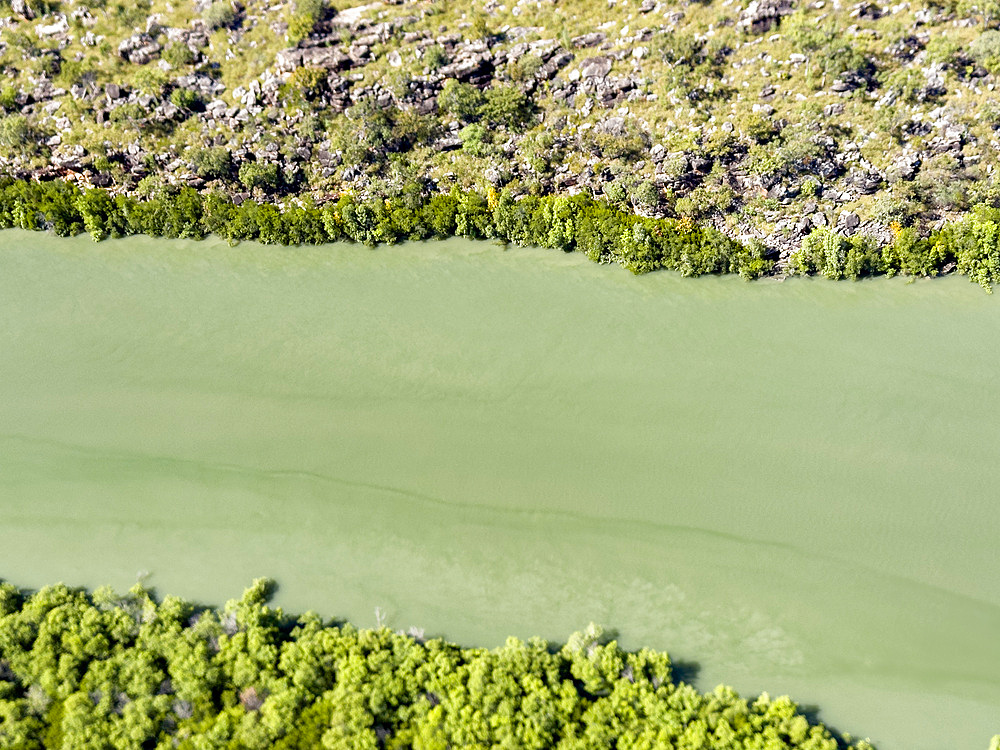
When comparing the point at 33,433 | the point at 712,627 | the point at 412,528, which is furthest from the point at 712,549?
the point at 33,433

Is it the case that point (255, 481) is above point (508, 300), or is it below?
below

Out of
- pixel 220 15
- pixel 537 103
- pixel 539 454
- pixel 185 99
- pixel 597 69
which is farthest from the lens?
pixel 220 15

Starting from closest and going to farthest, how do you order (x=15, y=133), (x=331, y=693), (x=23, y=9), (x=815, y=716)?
(x=331, y=693) → (x=815, y=716) → (x=15, y=133) → (x=23, y=9)

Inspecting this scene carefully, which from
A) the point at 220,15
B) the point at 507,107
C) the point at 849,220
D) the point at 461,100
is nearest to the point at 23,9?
the point at 220,15

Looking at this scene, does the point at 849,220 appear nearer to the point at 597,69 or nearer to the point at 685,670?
the point at 597,69

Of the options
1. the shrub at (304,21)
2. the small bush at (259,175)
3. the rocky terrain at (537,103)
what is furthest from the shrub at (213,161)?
the shrub at (304,21)

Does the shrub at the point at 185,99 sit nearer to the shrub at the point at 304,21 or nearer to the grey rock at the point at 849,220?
the shrub at the point at 304,21

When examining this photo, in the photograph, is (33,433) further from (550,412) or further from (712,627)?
(712,627)
